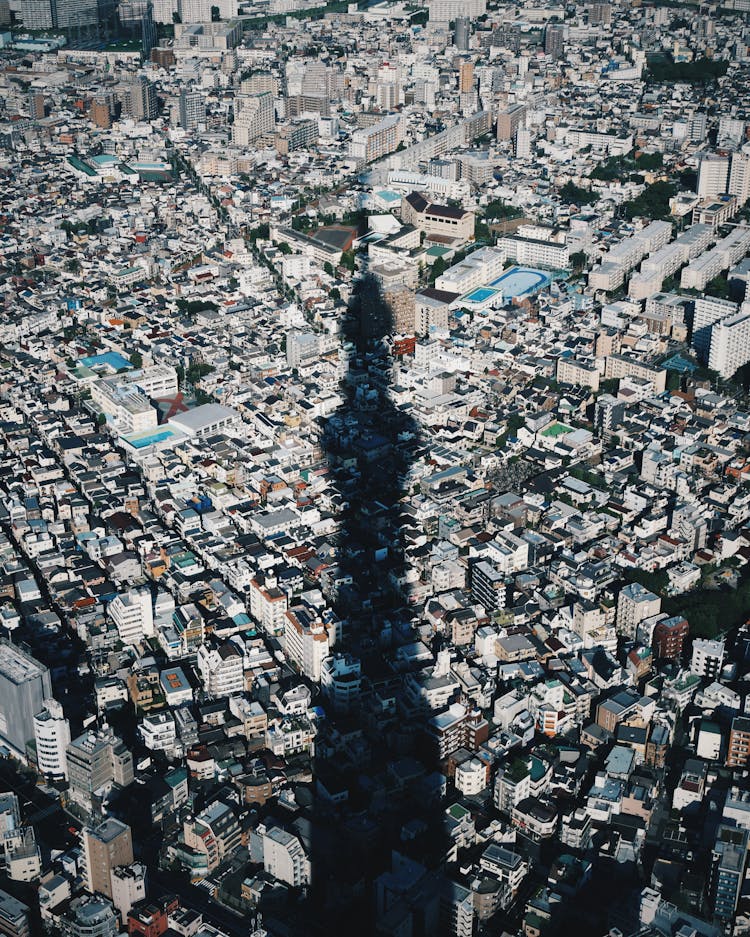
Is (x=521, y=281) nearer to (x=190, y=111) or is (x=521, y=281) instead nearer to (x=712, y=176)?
(x=712, y=176)

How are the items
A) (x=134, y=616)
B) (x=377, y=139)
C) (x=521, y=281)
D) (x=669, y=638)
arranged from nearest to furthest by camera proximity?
(x=669, y=638)
(x=134, y=616)
(x=521, y=281)
(x=377, y=139)

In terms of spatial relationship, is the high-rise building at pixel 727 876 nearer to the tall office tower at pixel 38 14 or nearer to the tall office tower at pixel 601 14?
the tall office tower at pixel 601 14

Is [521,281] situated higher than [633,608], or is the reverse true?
[521,281]

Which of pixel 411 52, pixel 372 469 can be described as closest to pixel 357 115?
pixel 411 52

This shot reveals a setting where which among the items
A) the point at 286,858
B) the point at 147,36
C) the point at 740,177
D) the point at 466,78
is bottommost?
the point at 286,858

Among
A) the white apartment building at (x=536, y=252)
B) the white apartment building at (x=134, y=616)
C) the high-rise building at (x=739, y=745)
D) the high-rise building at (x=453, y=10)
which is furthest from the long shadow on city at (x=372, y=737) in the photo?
the high-rise building at (x=453, y=10)

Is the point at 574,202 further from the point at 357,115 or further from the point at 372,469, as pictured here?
the point at 372,469

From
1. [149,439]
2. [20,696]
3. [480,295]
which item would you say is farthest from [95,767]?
[480,295]

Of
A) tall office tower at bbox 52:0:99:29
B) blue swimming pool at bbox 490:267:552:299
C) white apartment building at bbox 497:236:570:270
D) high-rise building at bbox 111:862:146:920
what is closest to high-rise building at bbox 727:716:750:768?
high-rise building at bbox 111:862:146:920
